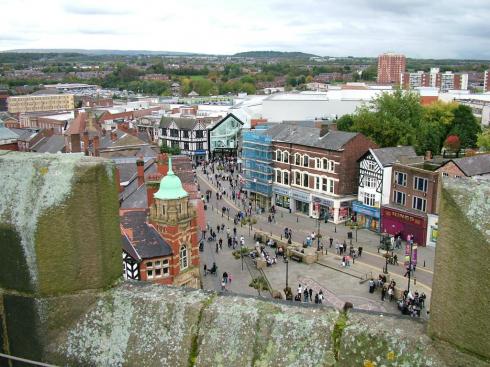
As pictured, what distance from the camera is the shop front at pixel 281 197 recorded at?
171 feet

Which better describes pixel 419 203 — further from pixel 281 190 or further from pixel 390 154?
pixel 281 190

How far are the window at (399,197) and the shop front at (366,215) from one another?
72.6 inches

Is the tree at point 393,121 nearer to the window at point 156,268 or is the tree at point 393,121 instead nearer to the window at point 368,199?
the window at point 368,199

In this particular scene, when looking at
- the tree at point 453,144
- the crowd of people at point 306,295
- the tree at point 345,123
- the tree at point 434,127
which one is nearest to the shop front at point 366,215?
the crowd of people at point 306,295

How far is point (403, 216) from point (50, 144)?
45937mm

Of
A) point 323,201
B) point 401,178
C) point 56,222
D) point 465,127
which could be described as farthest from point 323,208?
point 56,222

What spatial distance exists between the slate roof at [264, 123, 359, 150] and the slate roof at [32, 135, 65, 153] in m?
27.1

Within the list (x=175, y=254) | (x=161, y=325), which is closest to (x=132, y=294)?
(x=161, y=325)

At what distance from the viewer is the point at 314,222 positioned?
156ft

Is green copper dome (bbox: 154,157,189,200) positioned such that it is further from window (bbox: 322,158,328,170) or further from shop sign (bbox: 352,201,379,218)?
window (bbox: 322,158,328,170)

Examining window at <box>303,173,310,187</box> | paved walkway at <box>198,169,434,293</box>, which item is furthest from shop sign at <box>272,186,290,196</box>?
window at <box>303,173,310,187</box>

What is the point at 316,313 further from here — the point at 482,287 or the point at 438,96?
the point at 438,96

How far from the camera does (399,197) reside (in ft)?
140

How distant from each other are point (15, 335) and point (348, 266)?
3254 centimetres
